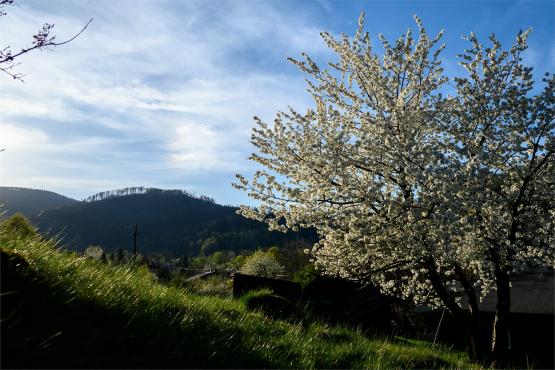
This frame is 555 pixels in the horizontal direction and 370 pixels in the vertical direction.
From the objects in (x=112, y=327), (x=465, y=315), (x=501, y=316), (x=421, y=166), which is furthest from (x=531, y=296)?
(x=112, y=327)

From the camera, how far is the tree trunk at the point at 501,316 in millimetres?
13156

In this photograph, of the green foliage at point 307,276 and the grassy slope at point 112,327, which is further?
the green foliage at point 307,276

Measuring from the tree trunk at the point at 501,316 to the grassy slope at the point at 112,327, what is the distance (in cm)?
580

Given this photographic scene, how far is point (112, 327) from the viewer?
5.77 meters

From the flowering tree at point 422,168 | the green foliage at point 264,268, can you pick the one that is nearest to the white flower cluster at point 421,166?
the flowering tree at point 422,168

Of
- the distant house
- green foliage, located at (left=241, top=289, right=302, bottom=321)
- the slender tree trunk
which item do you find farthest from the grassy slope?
the distant house

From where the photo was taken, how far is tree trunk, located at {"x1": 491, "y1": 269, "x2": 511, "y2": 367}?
13.2m

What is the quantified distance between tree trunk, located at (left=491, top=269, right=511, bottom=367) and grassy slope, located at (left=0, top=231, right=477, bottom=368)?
580cm

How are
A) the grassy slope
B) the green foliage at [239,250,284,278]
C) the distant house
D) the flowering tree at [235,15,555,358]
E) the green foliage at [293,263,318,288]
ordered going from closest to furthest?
the grassy slope < the flowering tree at [235,15,555,358] < the distant house < the green foliage at [293,263,318,288] < the green foliage at [239,250,284,278]

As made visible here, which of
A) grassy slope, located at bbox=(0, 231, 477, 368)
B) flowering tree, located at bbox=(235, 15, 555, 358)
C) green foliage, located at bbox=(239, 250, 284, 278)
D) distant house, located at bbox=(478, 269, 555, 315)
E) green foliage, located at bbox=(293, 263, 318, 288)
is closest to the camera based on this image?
grassy slope, located at bbox=(0, 231, 477, 368)

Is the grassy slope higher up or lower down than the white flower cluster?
lower down

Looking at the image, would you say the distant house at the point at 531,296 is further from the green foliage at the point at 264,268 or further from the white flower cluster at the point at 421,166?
the green foliage at the point at 264,268

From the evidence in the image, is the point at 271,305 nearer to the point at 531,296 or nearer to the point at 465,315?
the point at 465,315

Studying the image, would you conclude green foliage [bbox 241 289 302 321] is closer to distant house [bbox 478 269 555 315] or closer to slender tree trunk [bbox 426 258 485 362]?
slender tree trunk [bbox 426 258 485 362]
